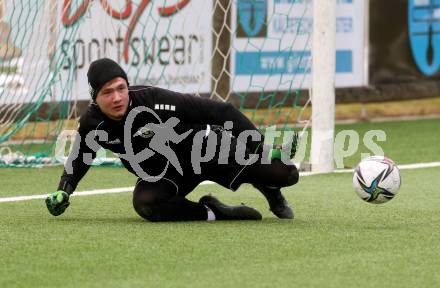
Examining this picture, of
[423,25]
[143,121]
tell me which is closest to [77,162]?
[143,121]

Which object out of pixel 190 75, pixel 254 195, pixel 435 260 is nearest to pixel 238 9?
pixel 190 75

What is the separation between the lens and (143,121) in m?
6.77

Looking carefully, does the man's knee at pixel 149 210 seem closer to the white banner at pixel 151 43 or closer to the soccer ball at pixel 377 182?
the soccer ball at pixel 377 182

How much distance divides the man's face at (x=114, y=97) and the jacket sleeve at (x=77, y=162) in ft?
0.86

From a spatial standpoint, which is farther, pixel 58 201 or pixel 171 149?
pixel 171 149

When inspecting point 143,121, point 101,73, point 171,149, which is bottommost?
point 171,149

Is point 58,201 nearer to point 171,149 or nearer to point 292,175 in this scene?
point 171,149

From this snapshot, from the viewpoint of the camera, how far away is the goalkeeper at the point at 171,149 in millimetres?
6723

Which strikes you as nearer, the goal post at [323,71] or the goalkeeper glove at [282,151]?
the goalkeeper glove at [282,151]

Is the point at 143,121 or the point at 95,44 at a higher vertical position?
the point at 143,121

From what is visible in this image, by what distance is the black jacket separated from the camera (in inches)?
266

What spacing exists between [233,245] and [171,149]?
1.08 meters

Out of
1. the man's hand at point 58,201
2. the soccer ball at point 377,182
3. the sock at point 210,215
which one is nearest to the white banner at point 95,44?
the man's hand at point 58,201

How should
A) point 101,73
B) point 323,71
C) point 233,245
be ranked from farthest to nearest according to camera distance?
point 323,71 < point 101,73 < point 233,245
